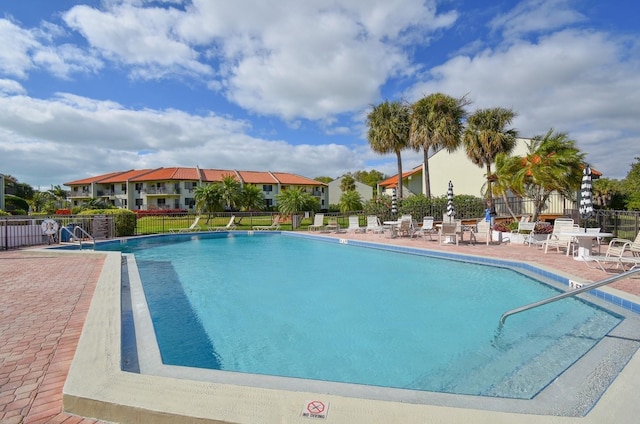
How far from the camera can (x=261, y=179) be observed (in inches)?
2160

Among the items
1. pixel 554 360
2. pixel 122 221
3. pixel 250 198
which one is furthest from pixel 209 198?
pixel 554 360

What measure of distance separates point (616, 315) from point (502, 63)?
47.7 ft

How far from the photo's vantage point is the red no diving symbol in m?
2.21

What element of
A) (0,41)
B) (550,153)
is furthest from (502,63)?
(0,41)

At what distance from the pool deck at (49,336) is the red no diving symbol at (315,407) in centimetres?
10

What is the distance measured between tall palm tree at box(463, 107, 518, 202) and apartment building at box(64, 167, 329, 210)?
32479 mm

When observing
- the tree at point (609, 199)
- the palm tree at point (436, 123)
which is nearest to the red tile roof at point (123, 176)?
the palm tree at point (436, 123)

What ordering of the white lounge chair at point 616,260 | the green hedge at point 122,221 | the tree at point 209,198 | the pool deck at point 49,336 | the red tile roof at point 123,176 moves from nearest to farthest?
the pool deck at point 49,336, the white lounge chair at point 616,260, the green hedge at point 122,221, the tree at point 209,198, the red tile roof at point 123,176

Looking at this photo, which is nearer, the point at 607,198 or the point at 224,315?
the point at 224,315

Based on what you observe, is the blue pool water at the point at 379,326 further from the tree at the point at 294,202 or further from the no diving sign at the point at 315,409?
the tree at the point at 294,202

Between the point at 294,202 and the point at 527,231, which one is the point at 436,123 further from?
the point at 527,231

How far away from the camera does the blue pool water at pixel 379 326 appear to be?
12.6 ft

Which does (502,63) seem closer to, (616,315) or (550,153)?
(550,153)

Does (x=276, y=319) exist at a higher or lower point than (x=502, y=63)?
lower
